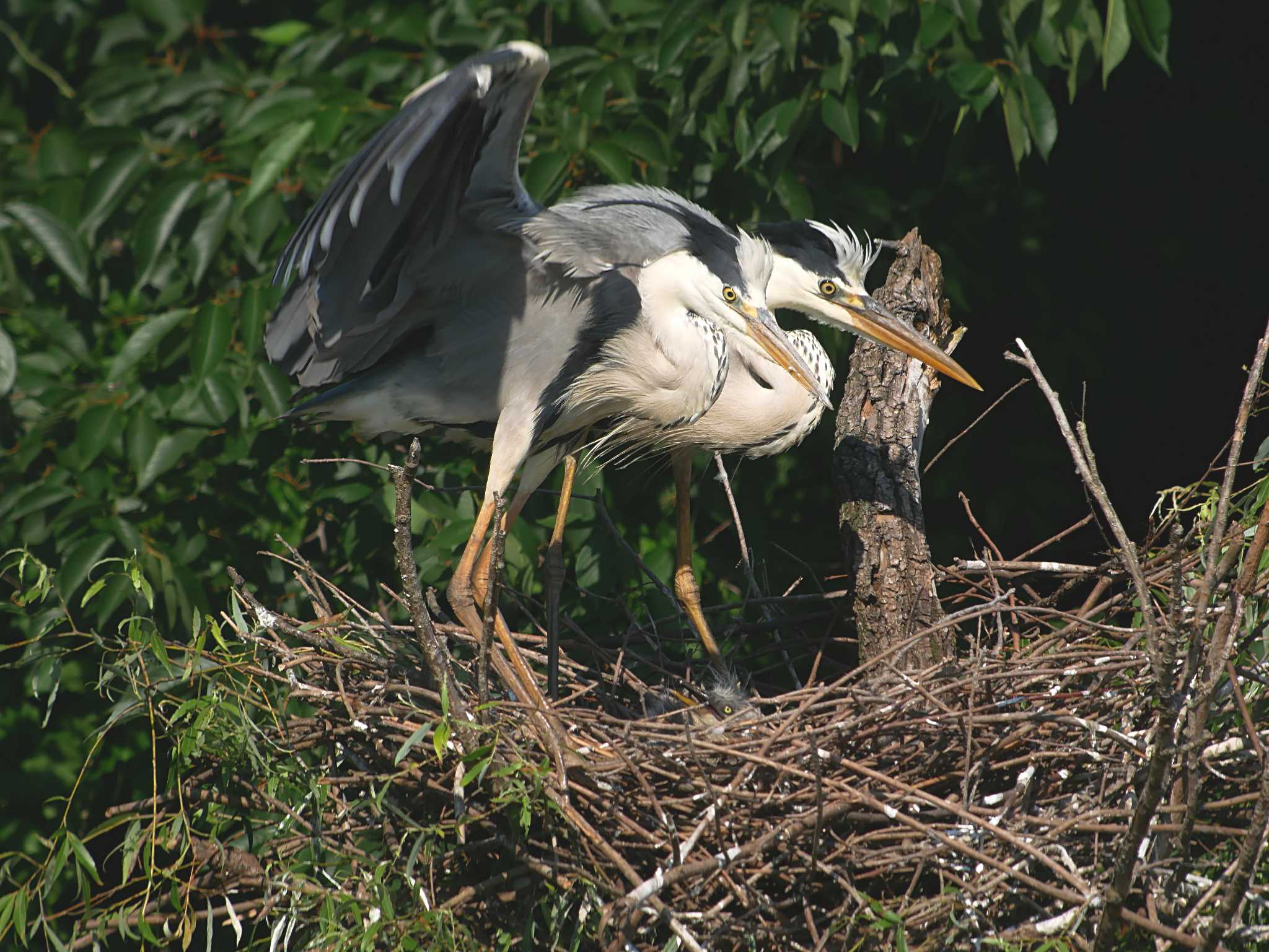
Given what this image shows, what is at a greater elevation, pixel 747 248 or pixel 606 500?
pixel 747 248

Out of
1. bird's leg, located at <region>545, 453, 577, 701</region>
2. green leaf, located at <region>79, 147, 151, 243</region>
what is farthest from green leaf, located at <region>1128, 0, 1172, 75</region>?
green leaf, located at <region>79, 147, 151, 243</region>

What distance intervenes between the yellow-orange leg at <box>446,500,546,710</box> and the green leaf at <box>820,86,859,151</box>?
870 millimetres

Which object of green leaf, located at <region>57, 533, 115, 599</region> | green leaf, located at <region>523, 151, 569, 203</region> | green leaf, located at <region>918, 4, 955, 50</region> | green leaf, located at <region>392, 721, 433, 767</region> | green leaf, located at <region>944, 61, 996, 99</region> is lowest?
green leaf, located at <region>57, 533, 115, 599</region>

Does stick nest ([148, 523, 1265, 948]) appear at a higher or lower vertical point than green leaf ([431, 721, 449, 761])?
lower

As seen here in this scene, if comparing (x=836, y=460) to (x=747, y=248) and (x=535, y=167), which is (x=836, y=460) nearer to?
(x=747, y=248)

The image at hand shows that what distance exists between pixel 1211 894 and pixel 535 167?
1590mm

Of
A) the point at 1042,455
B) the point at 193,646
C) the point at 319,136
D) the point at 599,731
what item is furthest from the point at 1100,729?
the point at 319,136

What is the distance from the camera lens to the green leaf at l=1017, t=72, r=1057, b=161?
2387 mm

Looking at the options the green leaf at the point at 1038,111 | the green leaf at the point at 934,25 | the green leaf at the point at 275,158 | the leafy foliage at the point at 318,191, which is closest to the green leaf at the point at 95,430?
the leafy foliage at the point at 318,191

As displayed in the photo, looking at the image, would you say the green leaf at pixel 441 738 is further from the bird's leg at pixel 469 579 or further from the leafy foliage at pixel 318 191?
the bird's leg at pixel 469 579

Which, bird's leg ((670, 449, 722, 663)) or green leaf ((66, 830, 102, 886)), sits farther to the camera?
bird's leg ((670, 449, 722, 663))

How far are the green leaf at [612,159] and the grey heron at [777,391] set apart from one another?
339 millimetres

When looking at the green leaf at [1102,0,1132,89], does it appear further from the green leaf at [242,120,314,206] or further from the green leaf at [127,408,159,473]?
the green leaf at [127,408,159,473]

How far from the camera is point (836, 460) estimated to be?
227 centimetres
